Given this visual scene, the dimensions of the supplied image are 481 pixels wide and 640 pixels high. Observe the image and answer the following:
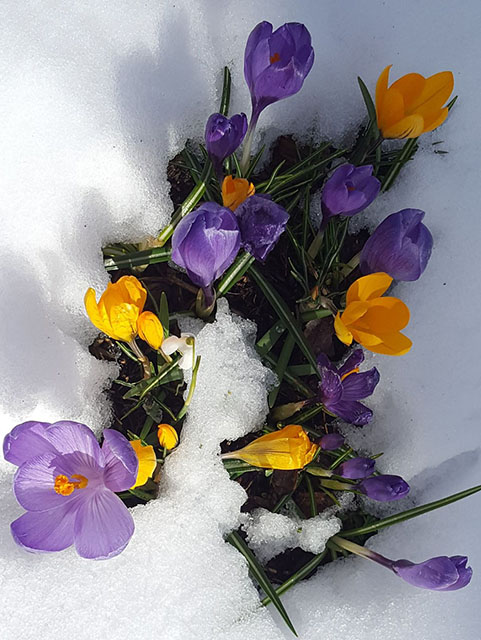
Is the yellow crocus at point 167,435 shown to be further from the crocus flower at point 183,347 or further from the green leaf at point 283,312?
the green leaf at point 283,312

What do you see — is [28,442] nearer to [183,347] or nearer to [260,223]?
[183,347]

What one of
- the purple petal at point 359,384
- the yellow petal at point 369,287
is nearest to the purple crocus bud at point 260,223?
the yellow petal at point 369,287

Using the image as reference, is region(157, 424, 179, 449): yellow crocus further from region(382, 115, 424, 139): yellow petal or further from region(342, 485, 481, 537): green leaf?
region(382, 115, 424, 139): yellow petal

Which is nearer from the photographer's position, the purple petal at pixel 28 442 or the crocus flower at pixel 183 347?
the purple petal at pixel 28 442

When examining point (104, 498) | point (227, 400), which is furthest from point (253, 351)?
point (104, 498)

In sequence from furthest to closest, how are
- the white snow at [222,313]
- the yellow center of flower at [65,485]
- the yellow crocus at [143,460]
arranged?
the white snow at [222,313] → the yellow crocus at [143,460] → the yellow center of flower at [65,485]

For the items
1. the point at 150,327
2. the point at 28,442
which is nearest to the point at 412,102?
the point at 150,327
